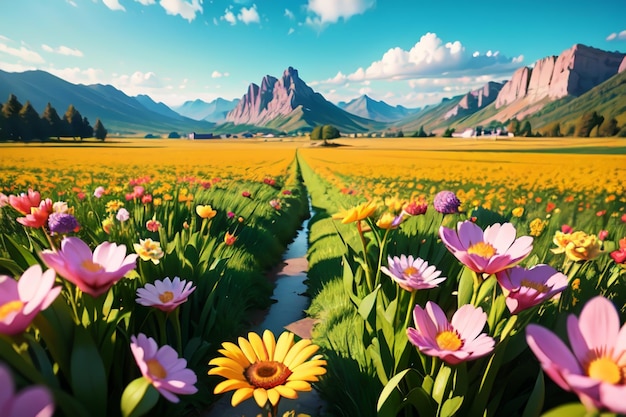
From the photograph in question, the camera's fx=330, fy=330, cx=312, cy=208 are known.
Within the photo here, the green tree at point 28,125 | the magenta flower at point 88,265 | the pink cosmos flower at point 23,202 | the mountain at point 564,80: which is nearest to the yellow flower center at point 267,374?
the magenta flower at point 88,265

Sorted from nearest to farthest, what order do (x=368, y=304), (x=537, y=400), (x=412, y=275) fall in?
(x=537, y=400) → (x=412, y=275) → (x=368, y=304)

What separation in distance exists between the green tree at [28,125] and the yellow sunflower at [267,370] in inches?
1376

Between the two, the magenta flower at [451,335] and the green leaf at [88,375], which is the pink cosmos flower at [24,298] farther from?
the magenta flower at [451,335]

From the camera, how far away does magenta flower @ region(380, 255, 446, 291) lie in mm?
1198

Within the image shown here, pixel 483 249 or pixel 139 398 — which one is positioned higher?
pixel 483 249

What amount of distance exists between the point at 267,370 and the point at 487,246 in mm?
906

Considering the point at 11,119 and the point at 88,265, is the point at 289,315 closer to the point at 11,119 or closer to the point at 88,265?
the point at 88,265

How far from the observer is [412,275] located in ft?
4.27

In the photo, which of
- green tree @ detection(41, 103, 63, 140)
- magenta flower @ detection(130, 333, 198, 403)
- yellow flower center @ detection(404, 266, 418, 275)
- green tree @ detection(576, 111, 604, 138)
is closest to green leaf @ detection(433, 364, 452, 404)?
yellow flower center @ detection(404, 266, 418, 275)

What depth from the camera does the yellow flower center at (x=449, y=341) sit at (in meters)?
1.03

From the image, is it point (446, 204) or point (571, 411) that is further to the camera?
point (446, 204)

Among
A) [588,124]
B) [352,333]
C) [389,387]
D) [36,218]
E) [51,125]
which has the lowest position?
[352,333]

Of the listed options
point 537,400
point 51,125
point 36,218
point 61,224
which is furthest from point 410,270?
point 51,125

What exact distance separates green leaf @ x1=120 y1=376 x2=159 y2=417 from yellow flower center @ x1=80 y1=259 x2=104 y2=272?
383mm
